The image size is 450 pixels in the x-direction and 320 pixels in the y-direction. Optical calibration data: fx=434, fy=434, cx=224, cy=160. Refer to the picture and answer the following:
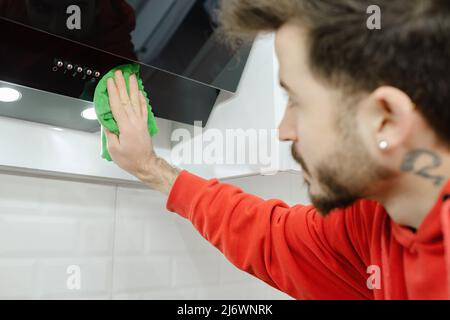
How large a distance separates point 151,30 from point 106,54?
87 mm

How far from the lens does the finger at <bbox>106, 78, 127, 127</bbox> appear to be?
0.76m

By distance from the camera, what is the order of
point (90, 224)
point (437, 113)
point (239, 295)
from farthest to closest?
point (239, 295) < point (90, 224) < point (437, 113)

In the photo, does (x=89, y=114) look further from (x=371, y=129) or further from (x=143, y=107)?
(x=371, y=129)

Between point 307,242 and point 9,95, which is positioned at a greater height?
point 9,95

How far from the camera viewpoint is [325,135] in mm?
571

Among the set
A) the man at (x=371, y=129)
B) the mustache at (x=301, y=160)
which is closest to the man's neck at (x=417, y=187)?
the man at (x=371, y=129)

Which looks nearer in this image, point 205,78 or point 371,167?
point 371,167

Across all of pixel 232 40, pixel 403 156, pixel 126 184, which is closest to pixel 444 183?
pixel 403 156

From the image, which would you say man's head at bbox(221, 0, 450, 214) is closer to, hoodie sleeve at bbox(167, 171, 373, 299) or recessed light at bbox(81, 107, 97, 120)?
hoodie sleeve at bbox(167, 171, 373, 299)

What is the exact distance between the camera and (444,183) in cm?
55

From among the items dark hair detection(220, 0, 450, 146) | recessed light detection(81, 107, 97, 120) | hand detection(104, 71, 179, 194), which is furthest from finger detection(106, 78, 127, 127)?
dark hair detection(220, 0, 450, 146)

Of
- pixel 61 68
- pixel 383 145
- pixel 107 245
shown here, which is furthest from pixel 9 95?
pixel 383 145

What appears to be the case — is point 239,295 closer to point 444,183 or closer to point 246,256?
point 246,256

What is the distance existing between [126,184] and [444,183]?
2.26ft
